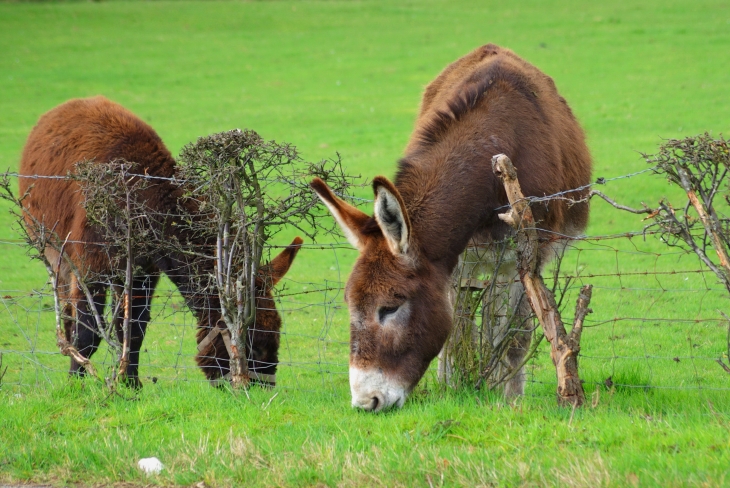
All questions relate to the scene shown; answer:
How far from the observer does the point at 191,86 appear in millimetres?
27000

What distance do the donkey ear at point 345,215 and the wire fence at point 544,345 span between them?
2.63 feet

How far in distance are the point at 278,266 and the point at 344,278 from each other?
5.88 m

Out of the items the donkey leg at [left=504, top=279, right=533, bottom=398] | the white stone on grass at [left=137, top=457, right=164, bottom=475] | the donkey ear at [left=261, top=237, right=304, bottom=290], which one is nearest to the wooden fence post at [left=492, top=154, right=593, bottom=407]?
the donkey leg at [left=504, top=279, right=533, bottom=398]

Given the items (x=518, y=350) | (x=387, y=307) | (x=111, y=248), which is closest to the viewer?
(x=387, y=307)

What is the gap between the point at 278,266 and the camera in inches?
239

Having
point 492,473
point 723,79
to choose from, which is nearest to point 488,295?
point 492,473

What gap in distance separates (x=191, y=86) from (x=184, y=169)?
74.4 feet

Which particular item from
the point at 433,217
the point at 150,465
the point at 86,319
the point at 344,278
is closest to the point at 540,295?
the point at 433,217

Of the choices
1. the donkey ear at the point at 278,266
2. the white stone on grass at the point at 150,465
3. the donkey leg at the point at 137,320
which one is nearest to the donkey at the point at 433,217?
the white stone on grass at the point at 150,465

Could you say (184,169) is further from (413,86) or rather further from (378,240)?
(413,86)

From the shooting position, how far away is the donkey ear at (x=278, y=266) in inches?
231

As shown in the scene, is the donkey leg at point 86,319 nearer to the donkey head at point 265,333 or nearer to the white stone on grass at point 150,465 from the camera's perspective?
the donkey head at point 265,333

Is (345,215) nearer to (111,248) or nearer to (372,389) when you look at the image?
(372,389)

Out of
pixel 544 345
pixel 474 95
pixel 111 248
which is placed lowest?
pixel 544 345
